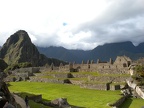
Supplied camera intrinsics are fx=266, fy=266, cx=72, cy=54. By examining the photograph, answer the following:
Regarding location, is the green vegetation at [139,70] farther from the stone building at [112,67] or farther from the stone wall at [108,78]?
the stone building at [112,67]

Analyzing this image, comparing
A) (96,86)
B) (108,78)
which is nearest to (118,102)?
(96,86)

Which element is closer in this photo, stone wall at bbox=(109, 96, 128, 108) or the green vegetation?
stone wall at bbox=(109, 96, 128, 108)

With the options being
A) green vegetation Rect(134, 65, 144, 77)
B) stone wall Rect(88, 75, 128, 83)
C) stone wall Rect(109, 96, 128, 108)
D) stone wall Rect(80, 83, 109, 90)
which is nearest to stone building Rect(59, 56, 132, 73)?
stone wall Rect(88, 75, 128, 83)

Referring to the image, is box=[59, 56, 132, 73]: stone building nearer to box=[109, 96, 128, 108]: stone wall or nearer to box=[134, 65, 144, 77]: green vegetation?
box=[134, 65, 144, 77]: green vegetation

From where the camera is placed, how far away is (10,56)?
7869 inches

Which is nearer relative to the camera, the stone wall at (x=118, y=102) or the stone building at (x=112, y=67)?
the stone wall at (x=118, y=102)

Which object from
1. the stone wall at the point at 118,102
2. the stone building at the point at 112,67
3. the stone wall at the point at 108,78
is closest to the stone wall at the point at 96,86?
the stone wall at the point at 108,78

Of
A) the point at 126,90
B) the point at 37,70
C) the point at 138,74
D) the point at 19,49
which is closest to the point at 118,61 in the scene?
the point at 138,74

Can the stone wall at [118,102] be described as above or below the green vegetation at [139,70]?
below

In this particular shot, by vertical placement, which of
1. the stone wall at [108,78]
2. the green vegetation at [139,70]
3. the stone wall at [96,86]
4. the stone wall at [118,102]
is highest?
the green vegetation at [139,70]

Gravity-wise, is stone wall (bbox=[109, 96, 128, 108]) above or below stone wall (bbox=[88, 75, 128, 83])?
below

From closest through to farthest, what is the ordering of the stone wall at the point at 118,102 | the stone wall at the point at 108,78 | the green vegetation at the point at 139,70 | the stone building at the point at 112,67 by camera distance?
the stone wall at the point at 118,102 → the green vegetation at the point at 139,70 → the stone wall at the point at 108,78 → the stone building at the point at 112,67

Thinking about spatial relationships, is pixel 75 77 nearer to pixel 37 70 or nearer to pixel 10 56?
pixel 37 70

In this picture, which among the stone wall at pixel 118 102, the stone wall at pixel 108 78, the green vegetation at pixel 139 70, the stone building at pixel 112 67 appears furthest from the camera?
the stone building at pixel 112 67
